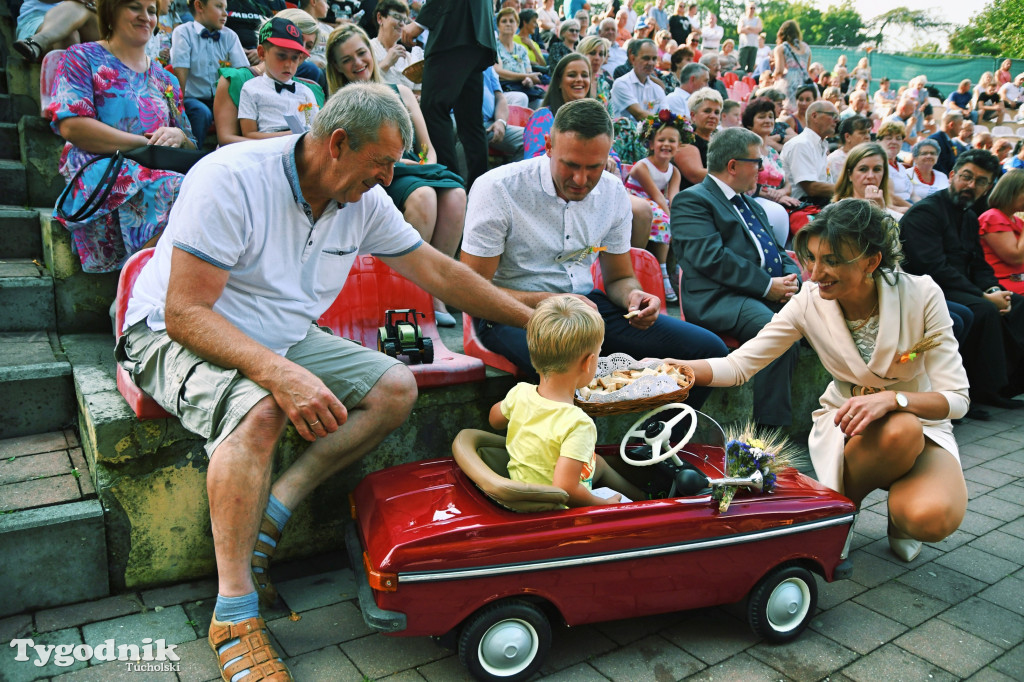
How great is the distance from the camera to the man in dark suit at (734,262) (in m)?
4.29

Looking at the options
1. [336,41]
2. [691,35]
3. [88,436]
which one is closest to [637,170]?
[336,41]

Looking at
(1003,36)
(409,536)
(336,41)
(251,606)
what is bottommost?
(251,606)

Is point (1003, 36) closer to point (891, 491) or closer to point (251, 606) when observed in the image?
point (891, 491)

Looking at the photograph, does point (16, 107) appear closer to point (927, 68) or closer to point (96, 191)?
point (96, 191)

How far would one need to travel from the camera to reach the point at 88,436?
2.87 m

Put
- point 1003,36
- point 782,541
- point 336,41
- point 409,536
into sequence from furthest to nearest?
1. point 1003,36
2. point 336,41
3. point 782,541
4. point 409,536

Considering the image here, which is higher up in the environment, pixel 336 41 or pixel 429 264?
pixel 336 41

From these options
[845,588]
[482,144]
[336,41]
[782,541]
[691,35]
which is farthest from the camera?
[691,35]

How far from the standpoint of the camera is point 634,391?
9.43 feet

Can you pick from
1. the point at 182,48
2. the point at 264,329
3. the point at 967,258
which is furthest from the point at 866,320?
the point at 182,48

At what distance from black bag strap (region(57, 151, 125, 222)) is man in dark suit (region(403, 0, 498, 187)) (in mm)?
2405

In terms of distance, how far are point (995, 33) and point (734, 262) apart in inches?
1656

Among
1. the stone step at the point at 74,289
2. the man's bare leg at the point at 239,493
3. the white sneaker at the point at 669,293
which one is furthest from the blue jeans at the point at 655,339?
the white sneaker at the point at 669,293

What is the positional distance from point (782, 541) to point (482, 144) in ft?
13.3
